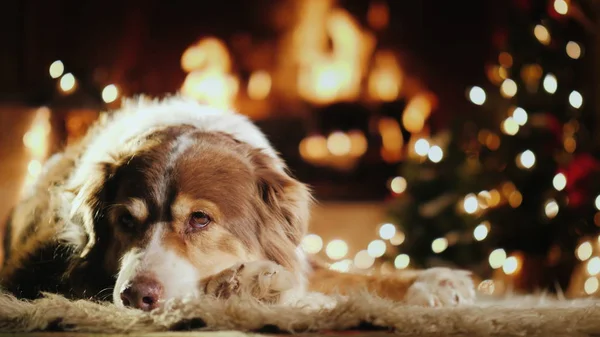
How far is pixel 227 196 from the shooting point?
1.70 metres

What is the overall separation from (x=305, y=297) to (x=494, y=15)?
3.49 m

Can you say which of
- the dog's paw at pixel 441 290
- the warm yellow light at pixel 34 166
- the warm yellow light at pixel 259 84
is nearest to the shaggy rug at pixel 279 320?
the dog's paw at pixel 441 290

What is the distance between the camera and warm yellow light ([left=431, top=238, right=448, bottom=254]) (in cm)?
337

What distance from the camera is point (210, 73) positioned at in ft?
14.9

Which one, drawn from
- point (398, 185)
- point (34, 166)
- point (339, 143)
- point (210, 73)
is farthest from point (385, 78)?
point (34, 166)

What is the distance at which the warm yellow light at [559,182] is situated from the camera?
125 inches

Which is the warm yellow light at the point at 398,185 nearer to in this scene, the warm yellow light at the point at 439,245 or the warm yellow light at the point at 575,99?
the warm yellow light at the point at 439,245

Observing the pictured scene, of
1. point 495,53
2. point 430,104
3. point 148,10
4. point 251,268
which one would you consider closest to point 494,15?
point 495,53

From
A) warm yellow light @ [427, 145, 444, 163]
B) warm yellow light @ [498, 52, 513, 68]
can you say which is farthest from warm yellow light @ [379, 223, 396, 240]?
warm yellow light @ [498, 52, 513, 68]

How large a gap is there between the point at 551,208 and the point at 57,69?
9.50ft

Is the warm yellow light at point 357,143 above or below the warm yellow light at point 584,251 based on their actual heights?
above

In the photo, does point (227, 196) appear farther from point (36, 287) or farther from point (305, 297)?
point (36, 287)

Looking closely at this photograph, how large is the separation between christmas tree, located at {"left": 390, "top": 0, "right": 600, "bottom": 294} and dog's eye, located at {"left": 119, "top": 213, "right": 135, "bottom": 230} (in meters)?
1.85

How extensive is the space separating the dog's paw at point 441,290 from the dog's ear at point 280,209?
0.33 meters
